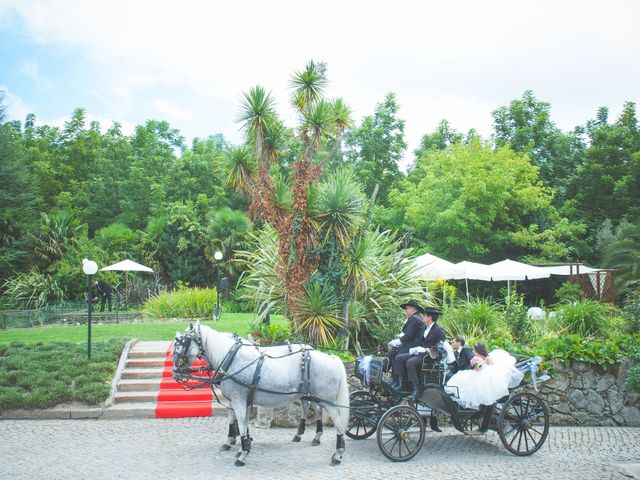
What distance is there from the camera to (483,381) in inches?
317

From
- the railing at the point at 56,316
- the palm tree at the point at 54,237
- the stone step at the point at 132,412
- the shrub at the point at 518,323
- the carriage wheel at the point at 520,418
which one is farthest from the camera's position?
the palm tree at the point at 54,237

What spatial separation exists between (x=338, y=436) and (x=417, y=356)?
158cm

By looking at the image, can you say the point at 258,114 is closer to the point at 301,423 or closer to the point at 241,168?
the point at 241,168

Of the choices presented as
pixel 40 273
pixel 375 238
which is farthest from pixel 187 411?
pixel 40 273

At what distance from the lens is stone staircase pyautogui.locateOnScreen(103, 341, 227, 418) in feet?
33.9

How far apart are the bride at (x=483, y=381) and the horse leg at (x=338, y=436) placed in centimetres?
162

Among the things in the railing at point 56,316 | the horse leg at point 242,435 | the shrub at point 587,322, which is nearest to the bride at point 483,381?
the horse leg at point 242,435

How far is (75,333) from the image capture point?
16.2m

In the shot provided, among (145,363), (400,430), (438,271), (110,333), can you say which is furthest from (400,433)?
(110,333)

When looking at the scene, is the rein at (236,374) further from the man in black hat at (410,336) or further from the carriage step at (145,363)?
the carriage step at (145,363)

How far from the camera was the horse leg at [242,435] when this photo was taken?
25.0ft

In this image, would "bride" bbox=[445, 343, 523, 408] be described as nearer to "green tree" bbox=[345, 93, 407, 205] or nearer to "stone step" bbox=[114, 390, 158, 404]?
"stone step" bbox=[114, 390, 158, 404]

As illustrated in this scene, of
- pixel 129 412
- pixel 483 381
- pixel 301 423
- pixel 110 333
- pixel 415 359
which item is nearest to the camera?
pixel 483 381

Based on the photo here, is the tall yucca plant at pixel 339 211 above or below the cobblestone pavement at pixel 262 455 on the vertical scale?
above
